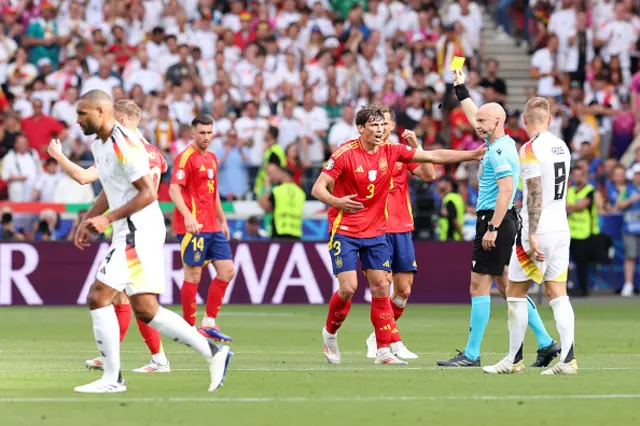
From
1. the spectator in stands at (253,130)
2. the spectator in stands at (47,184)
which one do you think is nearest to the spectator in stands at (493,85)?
the spectator in stands at (253,130)

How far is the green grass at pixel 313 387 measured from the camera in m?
8.91

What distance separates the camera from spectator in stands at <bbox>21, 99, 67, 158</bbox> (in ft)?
84.3

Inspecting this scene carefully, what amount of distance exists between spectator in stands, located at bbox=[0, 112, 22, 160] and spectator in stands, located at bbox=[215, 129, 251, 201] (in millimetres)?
3801

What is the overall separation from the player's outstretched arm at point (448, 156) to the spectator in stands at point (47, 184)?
43.7 feet

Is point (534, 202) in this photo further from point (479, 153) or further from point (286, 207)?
point (286, 207)

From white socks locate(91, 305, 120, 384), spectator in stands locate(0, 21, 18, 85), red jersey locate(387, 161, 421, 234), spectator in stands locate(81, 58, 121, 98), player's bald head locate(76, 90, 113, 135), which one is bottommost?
white socks locate(91, 305, 120, 384)

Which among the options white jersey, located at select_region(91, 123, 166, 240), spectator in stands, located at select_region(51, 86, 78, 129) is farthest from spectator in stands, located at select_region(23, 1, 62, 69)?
white jersey, located at select_region(91, 123, 166, 240)

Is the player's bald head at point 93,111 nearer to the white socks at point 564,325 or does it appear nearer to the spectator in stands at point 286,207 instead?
the white socks at point 564,325

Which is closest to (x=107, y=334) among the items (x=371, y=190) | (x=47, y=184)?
(x=371, y=190)

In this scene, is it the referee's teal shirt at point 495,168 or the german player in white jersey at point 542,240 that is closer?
the german player in white jersey at point 542,240

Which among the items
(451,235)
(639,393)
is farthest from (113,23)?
(639,393)

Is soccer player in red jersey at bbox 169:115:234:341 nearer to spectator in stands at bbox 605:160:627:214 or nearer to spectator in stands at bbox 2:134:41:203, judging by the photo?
spectator in stands at bbox 2:134:41:203

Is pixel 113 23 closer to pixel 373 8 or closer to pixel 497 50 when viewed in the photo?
pixel 373 8

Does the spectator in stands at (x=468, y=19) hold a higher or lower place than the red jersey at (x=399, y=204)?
higher
